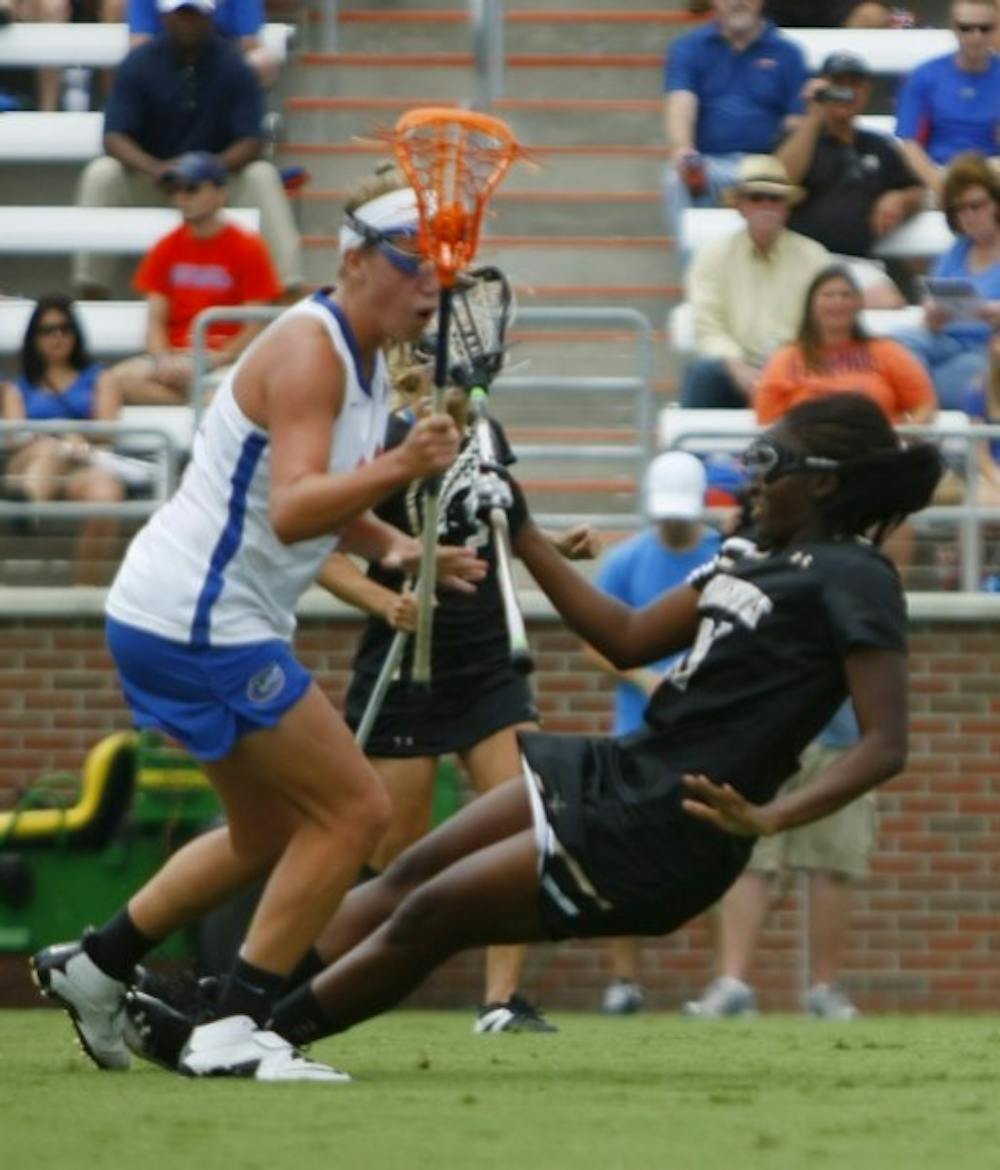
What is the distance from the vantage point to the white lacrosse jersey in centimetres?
754

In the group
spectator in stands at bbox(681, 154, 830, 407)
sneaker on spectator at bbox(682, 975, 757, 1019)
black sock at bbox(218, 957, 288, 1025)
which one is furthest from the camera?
spectator in stands at bbox(681, 154, 830, 407)

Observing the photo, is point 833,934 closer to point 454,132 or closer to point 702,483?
point 702,483

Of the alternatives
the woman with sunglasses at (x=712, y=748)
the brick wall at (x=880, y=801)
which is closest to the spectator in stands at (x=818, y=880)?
the brick wall at (x=880, y=801)

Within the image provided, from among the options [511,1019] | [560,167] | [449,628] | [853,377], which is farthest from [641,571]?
[560,167]

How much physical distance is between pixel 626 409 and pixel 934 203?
1696 mm

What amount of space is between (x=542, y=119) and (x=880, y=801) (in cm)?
430

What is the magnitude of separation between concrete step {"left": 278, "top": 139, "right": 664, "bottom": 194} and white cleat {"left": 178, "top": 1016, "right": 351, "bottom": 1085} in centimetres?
892

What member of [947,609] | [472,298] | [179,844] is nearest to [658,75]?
[947,609]

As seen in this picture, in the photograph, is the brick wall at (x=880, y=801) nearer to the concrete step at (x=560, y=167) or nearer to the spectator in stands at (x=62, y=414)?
the spectator in stands at (x=62, y=414)

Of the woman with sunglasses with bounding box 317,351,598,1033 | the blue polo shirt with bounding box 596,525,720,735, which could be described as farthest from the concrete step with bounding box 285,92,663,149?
the woman with sunglasses with bounding box 317,351,598,1033

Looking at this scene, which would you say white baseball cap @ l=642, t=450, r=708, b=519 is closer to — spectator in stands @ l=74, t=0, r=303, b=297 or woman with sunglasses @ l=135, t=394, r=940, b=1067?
spectator in stands @ l=74, t=0, r=303, b=297

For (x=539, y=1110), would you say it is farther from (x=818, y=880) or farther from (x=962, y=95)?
(x=962, y=95)

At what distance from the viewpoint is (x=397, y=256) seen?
7629 millimetres

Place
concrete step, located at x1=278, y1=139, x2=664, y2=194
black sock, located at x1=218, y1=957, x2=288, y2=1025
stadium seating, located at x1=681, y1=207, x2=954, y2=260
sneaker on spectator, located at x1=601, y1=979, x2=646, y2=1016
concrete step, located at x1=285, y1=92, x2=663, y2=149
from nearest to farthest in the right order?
1. black sock, located at x1=218, y1=957, x2=288, y2=1025
2. sneaker on spectator, located at x1=601, y1=979, x2=646, y2=1016
3. stadium seating, located at x1=681, y1=207, x2=954, y2=260
4. concrete step, located at x1=278, y1=139, x2=664, y2=194
5. concrete step, located at x1=285, y1=92, x2=663, y2=149
